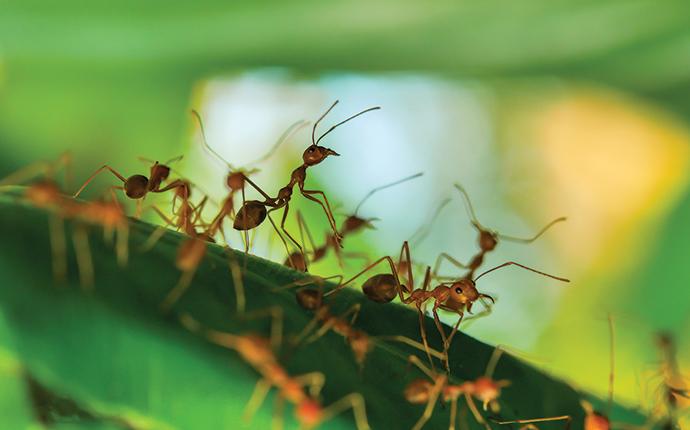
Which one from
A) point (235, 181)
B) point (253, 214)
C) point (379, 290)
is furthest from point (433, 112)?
point (379, 290)

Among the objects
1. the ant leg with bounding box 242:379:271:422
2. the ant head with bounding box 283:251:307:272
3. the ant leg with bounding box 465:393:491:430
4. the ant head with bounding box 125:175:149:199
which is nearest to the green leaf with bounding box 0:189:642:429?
the ant leg with bounding box 242:379:271:422

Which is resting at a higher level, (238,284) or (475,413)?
(238,284)

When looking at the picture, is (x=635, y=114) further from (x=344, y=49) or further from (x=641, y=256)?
(x=344, y=49)

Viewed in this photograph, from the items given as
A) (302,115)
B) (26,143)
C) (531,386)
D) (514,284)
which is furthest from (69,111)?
(531,386)

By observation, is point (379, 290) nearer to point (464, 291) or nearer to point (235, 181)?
point (464, 291)

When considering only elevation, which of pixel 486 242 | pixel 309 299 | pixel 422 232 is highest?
pixel 309 299

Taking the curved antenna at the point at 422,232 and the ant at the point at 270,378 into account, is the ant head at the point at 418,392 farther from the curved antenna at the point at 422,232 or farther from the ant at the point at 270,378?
the curved antenna at the point at 422,232

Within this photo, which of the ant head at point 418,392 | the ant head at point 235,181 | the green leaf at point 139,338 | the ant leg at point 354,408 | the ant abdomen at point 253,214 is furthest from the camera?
the ant head at point 235,181

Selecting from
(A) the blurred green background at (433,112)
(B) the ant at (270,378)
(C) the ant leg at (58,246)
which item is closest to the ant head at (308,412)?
(B) the ant at (270,378)
